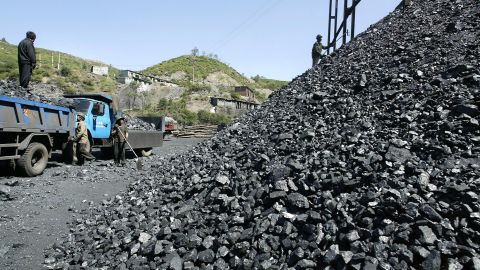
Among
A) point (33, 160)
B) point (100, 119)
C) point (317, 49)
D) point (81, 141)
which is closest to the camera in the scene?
point (33, 160)

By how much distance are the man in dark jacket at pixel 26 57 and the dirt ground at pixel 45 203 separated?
9.08 ft

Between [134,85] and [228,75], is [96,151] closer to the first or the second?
[134,85]

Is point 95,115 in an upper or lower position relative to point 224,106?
lower

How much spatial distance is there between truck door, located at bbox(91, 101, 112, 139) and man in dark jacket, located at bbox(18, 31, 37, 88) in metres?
2.34

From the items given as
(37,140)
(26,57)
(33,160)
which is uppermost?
(26,57)

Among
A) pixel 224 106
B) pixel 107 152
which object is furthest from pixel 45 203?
pixel 224 106

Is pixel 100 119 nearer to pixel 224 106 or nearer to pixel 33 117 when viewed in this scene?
pixel 33 117

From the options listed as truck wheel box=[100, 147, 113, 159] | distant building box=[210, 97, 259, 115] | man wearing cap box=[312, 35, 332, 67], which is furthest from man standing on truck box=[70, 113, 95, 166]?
distant building box=[210, 97, 259, 115]

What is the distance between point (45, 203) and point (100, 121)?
5.50 metres

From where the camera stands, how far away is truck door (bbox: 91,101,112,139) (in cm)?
1191

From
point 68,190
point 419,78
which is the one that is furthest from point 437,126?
point 68,190

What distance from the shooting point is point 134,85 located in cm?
5475

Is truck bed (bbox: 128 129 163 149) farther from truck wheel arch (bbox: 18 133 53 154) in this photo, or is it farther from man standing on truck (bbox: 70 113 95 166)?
truck wheel arch (bbox: 18 133 53 154)

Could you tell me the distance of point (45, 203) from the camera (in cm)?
710
